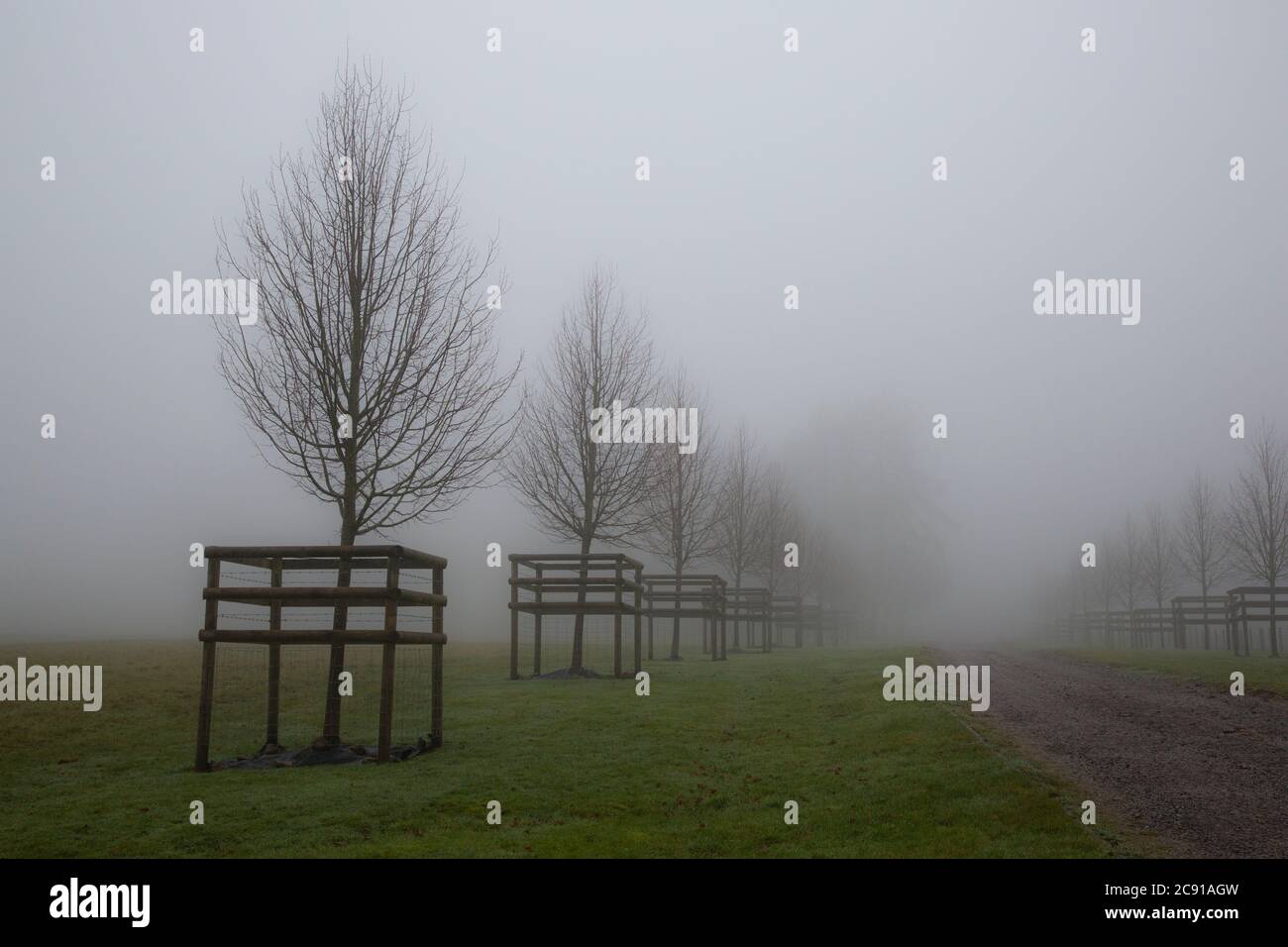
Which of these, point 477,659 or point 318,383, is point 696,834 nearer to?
→ point 318,383

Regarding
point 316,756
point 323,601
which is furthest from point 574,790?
point 323,601

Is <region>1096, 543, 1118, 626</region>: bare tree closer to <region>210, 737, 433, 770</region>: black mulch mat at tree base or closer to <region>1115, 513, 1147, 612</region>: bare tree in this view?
<region>1115, 513, 1147, 612</region>: bare tree

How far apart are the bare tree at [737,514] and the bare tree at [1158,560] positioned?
89.6 ft

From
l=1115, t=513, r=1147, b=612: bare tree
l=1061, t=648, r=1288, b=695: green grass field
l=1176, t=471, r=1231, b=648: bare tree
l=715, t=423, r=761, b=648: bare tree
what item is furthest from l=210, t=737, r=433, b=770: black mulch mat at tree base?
l=1115, t=513, r=1147, b=612: bare tree

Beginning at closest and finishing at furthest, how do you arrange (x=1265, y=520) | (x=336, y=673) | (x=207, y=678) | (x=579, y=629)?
(x=207, y=678) → (x=336, y=673) → (x=579, y=629) → (x=1265, y=520)

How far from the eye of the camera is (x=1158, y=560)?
2307 inches

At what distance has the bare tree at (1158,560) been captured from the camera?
59.4m

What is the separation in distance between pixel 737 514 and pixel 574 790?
34.4 m

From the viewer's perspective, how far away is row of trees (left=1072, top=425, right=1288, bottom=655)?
4056 centimetres

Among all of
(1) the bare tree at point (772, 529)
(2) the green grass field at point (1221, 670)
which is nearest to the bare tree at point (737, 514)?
(1) the bare tree at point (772, 529)

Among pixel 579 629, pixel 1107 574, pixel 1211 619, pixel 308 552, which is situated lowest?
pixel 1211 619


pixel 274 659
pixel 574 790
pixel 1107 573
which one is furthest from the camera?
pixel 1107 573

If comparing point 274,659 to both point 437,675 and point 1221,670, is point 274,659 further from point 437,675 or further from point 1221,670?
point 1221,670

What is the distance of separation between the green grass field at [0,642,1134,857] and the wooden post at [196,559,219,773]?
0.91 ft
